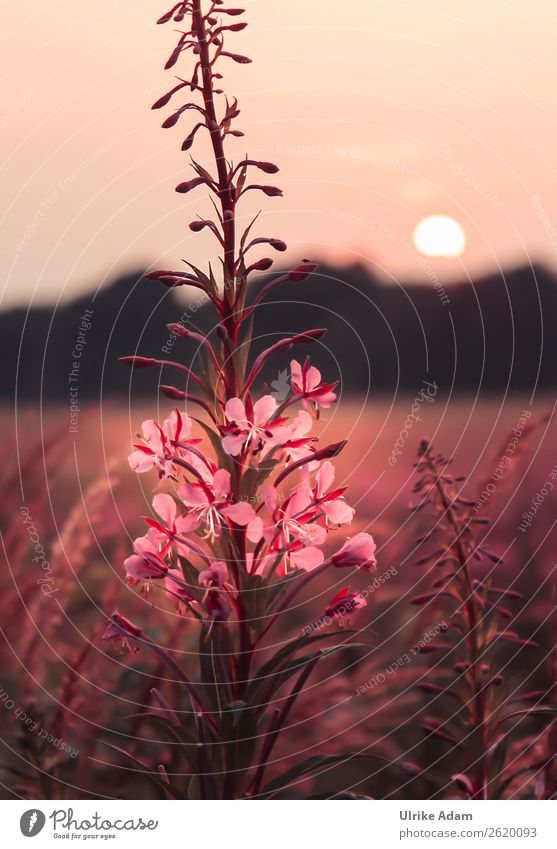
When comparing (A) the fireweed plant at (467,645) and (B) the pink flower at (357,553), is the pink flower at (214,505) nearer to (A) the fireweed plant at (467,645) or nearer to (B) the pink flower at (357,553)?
(B) the pink flower at (357,553)

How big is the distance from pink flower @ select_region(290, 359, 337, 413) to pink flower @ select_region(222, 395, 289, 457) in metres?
0.06

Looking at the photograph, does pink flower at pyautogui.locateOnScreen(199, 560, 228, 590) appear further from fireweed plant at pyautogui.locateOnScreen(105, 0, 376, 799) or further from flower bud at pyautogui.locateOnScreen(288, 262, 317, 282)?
flower bud at pyautogui.locateOnScreen(288, 262, 317, 282)

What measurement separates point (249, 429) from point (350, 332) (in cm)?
69

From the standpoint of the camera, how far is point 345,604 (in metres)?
1.33

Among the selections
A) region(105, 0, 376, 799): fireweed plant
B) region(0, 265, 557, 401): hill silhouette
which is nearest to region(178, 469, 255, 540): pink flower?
region(105, 0, 376, 799): fireweed plant

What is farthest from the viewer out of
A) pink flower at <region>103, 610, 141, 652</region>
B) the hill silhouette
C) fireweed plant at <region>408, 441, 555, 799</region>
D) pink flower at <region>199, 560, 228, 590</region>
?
the hill silhouette

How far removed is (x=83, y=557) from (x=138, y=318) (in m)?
0.43

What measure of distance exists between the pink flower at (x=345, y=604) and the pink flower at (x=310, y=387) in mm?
237

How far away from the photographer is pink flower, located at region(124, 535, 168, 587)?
4.31ft

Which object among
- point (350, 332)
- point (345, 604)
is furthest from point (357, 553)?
point (350, 332)

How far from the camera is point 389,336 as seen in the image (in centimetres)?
195

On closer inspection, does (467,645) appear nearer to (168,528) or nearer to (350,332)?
(168,528)

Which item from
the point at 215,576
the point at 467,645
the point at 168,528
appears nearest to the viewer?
the point at 215,576
